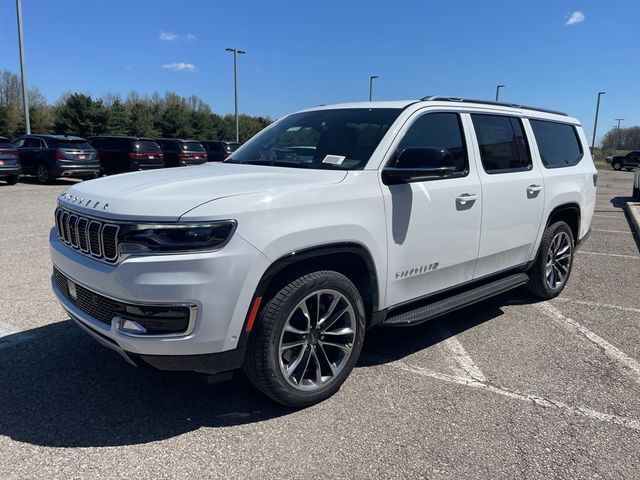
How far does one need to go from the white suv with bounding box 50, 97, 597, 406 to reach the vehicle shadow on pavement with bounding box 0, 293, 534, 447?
17.0 inches

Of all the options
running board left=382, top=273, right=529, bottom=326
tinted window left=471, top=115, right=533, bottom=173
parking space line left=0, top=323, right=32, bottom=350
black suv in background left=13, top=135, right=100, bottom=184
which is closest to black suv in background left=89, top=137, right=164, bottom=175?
black suv in background left=13, top=135, right=100, bottom=184

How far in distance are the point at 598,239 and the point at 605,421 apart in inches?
283

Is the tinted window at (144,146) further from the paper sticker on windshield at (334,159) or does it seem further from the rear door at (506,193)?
the paper sticker on windshield at (334,159)

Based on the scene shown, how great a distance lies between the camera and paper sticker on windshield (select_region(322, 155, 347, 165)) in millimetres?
3568

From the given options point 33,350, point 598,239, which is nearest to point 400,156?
point 33,350

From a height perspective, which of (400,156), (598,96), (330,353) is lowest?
(330,353)

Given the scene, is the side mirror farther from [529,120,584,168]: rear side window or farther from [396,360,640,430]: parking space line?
[529,120,584,168]: rear side window

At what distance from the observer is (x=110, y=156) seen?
66.4 ft

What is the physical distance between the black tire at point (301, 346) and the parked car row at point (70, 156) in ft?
51.8

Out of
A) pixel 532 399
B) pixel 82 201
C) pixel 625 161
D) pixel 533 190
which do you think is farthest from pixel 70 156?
pixel 625 161

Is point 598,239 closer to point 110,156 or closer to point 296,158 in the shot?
point 296,158

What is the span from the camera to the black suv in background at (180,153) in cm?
2314

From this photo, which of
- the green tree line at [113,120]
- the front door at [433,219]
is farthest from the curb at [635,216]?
the green tree line at [113,120]

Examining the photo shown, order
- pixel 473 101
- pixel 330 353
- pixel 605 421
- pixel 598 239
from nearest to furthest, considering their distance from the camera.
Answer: pixel 605 421 → pixel 330 353 → pixel 473 101 → pixel 598 239
